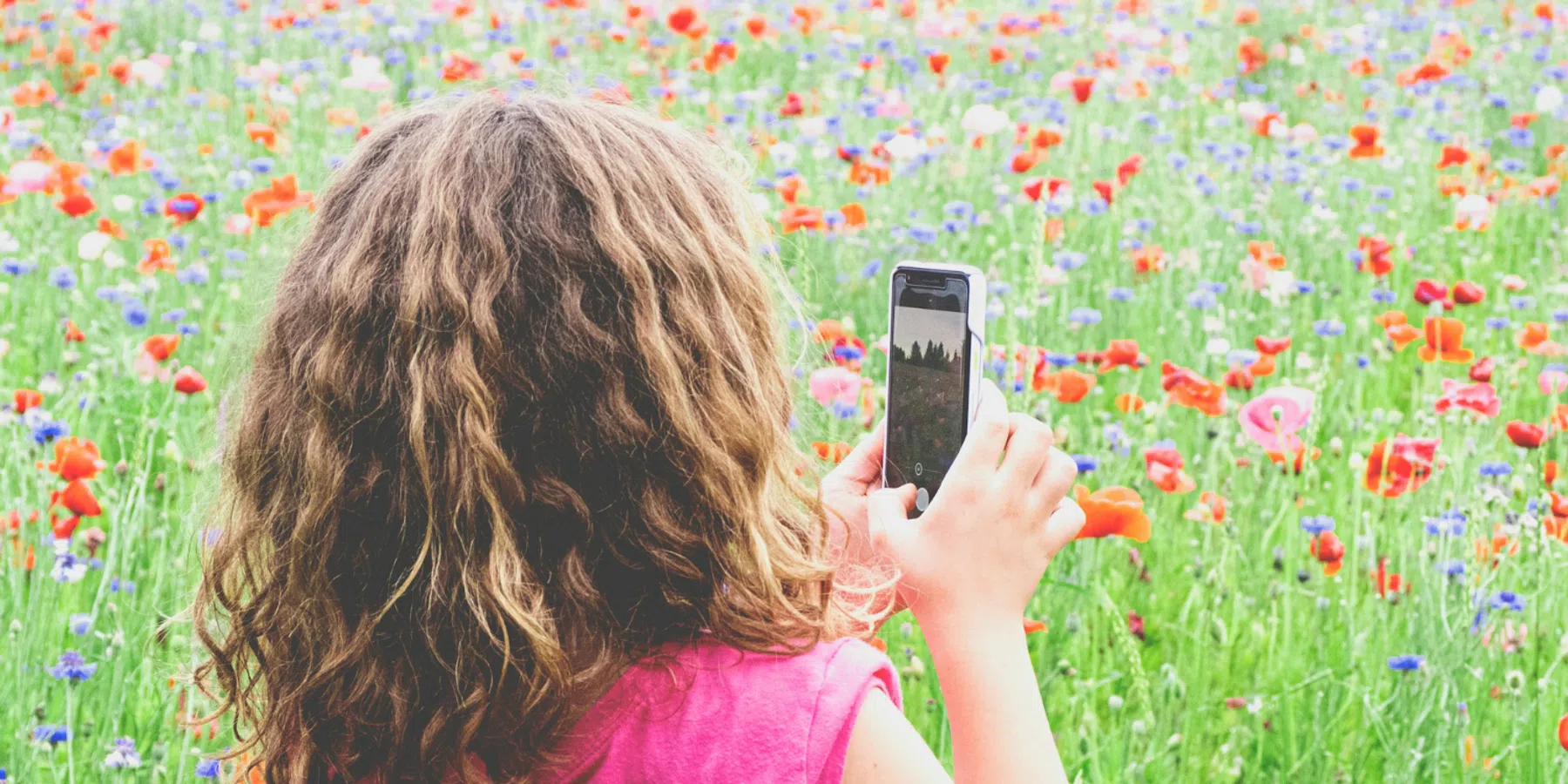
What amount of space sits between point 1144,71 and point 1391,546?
3327 mm

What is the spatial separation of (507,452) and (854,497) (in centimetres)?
36

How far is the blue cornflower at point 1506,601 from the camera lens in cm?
186

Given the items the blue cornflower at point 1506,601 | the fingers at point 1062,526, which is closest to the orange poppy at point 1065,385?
the blue cornflower at point 1506,601

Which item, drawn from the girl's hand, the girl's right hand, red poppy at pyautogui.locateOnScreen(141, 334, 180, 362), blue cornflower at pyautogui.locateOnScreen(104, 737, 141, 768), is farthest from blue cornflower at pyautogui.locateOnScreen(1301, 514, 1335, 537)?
red poppy at pyautogui.locateOnScreen(141, 334, 180, 362)

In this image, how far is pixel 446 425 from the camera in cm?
105

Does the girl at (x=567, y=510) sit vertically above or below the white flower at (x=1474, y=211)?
above

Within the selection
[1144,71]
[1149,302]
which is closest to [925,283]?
[1149,302]

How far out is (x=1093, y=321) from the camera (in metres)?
2.81

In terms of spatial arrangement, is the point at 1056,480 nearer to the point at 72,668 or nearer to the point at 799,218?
the point at 72,668

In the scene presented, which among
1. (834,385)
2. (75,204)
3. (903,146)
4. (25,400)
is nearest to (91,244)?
(75,204)

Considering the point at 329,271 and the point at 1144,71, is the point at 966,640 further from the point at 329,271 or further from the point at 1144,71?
the point at 1144,71

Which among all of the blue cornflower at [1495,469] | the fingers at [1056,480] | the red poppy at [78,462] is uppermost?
the fingers at [1056,480]

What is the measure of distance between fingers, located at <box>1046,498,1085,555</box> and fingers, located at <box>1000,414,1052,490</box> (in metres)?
0.04

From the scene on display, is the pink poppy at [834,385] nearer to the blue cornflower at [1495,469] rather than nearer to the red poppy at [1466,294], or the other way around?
the blue cornflower at [1495,469]
